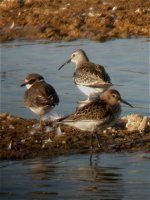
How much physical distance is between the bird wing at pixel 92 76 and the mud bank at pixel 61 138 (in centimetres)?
208

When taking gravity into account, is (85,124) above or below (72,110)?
above

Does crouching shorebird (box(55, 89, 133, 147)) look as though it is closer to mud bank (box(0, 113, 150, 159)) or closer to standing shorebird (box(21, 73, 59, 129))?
mud bank (box(0, 113, 150, 159))

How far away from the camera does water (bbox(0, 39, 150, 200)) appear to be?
969 centimetres

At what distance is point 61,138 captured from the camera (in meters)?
12.1

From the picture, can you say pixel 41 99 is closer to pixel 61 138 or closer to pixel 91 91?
pixel 61 138

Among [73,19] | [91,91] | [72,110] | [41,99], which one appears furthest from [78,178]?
[73,19]

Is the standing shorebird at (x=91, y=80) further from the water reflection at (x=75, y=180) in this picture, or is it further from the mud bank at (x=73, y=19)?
the mud bank at (x=73, y=19)

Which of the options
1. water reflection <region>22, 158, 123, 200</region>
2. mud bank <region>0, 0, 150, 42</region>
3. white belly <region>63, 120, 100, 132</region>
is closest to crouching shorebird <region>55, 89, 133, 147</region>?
white belly <region>63, 120, 100, 132</region>

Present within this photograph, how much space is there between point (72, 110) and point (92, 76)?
1226 millimetres

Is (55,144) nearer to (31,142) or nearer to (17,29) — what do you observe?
(31,142)

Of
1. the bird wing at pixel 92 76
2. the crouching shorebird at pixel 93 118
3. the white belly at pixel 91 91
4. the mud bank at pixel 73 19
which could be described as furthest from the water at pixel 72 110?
the mud bank at pixel 73 19

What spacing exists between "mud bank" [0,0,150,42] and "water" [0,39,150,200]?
83 centimetres

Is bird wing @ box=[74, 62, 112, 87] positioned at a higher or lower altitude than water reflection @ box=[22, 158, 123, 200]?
higher

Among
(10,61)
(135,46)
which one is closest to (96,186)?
(10,61)
